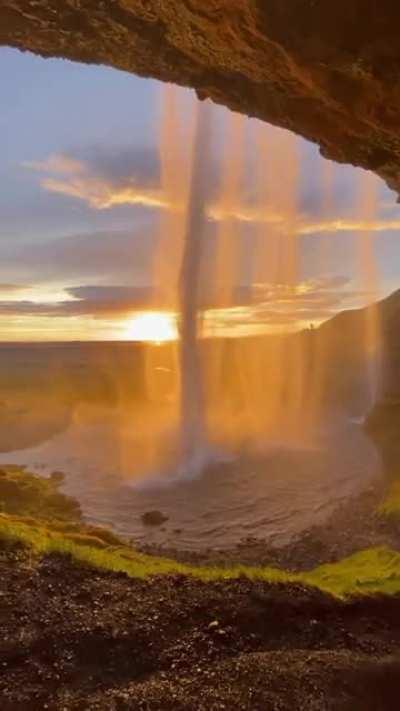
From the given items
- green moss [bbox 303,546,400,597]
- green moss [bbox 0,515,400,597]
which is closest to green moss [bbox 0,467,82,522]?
green moss [bbox 0,515,400,597]

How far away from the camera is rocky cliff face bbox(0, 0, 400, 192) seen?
323 inches

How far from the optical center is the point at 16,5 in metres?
9.51

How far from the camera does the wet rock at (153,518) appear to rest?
960 inches

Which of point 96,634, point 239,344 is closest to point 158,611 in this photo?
point 96,634

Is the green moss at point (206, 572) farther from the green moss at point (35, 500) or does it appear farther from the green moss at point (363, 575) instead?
the green moss at point (35, 500)

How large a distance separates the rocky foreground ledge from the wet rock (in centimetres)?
1325

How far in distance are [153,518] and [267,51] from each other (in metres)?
19.6

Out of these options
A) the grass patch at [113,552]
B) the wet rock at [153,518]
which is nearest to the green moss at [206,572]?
the grass patch at [113,552]

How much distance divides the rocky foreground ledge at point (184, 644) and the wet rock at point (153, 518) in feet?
43.5

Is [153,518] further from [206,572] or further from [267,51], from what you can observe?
[267,51]

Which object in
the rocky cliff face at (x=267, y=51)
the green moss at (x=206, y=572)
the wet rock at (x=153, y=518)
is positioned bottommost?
the wet rock at (x=153, y=518)

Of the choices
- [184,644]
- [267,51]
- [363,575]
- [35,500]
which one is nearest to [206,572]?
[184,644]

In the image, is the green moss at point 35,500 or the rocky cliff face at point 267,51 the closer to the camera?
the rocky cliff face at point 267,51

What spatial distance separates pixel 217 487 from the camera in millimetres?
29922
